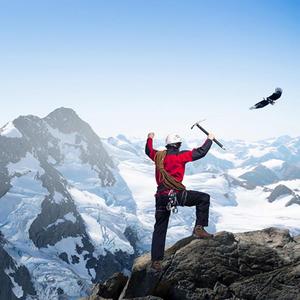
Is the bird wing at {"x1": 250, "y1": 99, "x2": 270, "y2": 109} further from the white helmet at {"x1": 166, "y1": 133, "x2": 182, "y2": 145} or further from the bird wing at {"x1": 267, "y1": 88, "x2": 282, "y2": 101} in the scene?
the white helmet at {"x1": 166, "y1": 133, "x2": 182, "y2": 145}

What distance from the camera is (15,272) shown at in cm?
17238

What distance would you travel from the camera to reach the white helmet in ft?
46.1

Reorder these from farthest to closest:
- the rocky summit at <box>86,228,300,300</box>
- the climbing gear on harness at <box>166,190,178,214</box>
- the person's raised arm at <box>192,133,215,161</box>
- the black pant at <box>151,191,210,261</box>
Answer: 1. the black pant at <box>151,191,210,261</box>
2. the climbing gear on harness at <box>166,190,178,214</box>
3. the person's raised arm at <box>192,133,215,161</box>
4. the rocky summit at <box>86,228,300,300</box>

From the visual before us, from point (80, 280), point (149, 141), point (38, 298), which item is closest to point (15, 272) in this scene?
point (38, 298)

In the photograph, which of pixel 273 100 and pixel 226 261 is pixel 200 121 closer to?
pixel 273 100

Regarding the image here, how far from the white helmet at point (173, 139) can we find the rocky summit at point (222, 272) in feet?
11.0

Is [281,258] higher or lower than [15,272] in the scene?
higher

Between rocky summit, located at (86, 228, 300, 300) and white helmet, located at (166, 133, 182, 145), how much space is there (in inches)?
132

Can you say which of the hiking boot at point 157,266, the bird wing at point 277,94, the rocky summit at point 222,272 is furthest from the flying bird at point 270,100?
the hiking boot at point 157,266

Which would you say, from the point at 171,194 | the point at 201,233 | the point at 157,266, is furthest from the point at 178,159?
the point at 157,266

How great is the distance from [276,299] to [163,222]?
13.3 feet

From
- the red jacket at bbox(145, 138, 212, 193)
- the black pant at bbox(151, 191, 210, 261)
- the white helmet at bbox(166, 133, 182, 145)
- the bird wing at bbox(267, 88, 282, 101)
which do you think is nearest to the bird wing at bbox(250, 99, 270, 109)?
the bird wing at bbox(267, 88, 282, 101)

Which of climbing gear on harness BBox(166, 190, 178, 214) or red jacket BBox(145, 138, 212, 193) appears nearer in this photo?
red jacket BBox(145, 138, 212, 193)

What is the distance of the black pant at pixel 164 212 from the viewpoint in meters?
13.7
